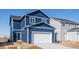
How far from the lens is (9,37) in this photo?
1.80m

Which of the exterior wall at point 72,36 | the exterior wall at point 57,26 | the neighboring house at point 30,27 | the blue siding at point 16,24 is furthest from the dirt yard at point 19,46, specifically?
the exterior wall at point 72,36

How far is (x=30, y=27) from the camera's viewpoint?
1.80 metres

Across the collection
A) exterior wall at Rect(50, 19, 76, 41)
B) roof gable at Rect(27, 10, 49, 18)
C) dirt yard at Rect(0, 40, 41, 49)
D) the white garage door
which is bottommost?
dirt yard at Rect(0, 40, 41, 49)

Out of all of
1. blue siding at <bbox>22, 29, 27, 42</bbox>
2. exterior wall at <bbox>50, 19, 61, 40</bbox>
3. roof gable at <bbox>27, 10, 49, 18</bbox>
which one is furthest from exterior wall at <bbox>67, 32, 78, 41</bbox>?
blue siding at <bbox>22, 29, 27, 42</bbox>

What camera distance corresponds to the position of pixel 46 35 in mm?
1831

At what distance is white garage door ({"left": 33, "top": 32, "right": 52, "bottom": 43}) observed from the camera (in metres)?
1.83

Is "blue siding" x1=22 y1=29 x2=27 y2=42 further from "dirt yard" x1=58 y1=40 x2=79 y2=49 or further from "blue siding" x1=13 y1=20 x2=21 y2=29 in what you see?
"dirt yard" x1=58 y1=40 x2=79 y2=49

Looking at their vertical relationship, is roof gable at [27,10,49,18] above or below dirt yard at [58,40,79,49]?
above
